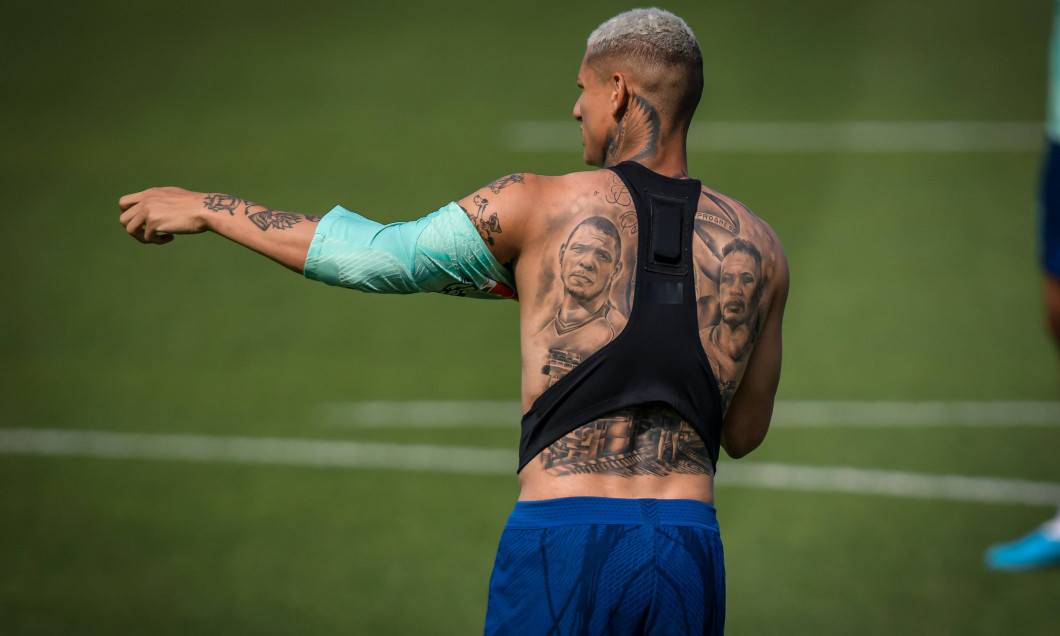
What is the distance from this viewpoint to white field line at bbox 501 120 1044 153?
43.7 feet

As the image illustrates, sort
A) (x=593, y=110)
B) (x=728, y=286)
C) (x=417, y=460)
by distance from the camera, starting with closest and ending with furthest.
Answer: (x=728, y=286) → (x=593, y=110) → (x=417, y=460)

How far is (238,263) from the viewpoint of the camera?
36.2 ft

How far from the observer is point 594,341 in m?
3.39

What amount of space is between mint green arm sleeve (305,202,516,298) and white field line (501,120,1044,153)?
383 inches

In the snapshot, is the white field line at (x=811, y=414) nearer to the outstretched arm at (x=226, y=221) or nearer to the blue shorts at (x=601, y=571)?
the outstretched arm at (x=226, y=221)

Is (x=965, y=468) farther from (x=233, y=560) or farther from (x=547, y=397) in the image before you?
(x=547, y=397)

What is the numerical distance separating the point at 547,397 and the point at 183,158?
405 inches

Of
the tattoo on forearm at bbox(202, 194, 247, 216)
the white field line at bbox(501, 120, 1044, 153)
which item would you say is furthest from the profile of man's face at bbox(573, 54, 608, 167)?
the white field line at bbox(501, 120, 1044, 153)

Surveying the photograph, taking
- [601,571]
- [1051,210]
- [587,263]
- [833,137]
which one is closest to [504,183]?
[587,263]

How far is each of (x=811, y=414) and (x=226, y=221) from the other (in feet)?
20.1

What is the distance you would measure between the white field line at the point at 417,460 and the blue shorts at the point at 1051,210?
11.3ft

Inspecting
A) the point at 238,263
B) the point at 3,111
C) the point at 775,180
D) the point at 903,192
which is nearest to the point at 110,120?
the point at 3,111

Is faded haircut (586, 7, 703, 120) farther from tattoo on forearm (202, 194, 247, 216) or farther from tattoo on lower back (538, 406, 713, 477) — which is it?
tattoo on forearm (202, 194, 247, 216)

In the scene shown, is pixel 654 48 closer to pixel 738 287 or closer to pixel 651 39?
pixel 651 39
